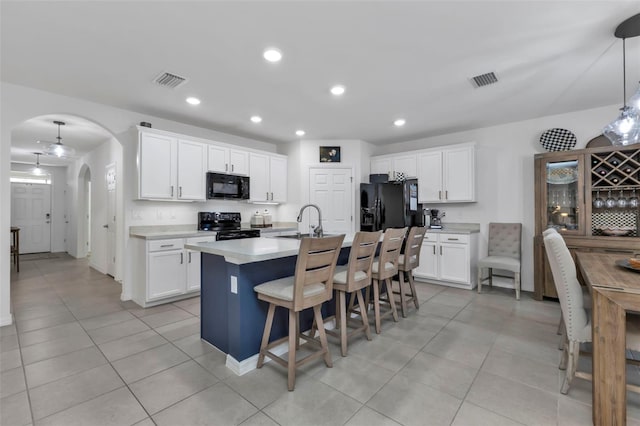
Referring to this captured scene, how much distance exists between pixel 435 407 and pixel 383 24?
105 inches

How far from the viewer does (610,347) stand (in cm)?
159

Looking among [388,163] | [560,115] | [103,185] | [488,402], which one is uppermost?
[560,115]

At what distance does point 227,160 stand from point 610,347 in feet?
15.4

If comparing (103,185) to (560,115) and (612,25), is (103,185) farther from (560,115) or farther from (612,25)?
(560,115)

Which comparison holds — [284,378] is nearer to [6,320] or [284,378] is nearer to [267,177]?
[6,320]

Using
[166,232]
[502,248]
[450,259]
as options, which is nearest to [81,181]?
[166,232]

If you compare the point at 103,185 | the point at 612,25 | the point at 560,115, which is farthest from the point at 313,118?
the point at 103,185

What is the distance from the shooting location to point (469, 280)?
4.37 metres

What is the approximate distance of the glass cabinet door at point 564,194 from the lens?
149 inches

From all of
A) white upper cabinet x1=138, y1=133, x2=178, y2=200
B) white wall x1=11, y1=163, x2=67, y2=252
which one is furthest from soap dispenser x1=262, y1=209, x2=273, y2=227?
white wall x1=11, y1=163, x2=67, y2=252

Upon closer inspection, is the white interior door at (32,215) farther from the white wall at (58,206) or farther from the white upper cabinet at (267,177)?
the white upper cabinet at (267,177)

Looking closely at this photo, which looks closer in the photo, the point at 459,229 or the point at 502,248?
the point at 502,248

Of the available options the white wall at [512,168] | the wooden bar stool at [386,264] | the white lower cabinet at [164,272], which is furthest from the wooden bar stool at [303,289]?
the white wall at [512,168]

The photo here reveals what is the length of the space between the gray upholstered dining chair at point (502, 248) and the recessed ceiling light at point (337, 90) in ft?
10.3
